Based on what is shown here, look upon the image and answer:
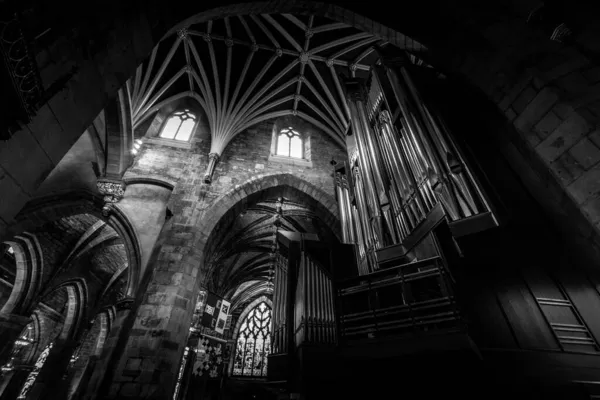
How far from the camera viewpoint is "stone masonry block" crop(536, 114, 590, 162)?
2443 millimetres

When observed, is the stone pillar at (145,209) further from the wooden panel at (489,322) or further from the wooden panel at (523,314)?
the wooden panel at (523,314)

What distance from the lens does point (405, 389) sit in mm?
2973

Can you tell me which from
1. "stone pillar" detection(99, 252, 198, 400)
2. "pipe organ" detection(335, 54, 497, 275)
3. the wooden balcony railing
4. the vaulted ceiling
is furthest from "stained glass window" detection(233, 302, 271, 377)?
the wooden balcony railing

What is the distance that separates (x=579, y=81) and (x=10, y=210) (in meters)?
5.47

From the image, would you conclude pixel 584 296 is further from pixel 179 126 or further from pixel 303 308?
pixel 179 126

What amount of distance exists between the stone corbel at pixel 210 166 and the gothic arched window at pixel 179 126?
1852 mm

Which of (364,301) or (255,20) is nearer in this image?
(364,301)

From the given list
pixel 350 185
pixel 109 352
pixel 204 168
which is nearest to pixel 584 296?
pixel 350 185

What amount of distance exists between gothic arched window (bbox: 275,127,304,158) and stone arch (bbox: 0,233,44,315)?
1003 cm

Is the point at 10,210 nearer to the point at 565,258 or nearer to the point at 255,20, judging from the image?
the point at 565,258

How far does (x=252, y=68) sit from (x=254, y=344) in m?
17.0

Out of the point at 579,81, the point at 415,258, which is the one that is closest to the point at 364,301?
the point at 415,258

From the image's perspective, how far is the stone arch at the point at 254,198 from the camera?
25.3 ft

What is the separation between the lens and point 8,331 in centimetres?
801
